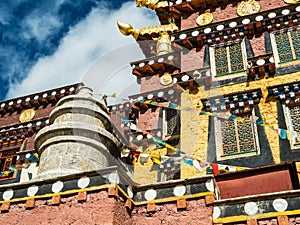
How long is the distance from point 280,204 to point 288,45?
981cm

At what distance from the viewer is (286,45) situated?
14828 mm

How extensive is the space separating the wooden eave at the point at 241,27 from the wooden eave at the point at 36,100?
5.80 meters

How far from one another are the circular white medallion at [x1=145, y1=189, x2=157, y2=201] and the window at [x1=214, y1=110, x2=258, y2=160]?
5770 millimetres

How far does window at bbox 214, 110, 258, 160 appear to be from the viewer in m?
12.4

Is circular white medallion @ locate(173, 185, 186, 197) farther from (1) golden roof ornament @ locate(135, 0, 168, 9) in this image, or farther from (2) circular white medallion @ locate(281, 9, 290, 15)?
(1) golden roof ornament @ locate(135, 0, 168, 9)

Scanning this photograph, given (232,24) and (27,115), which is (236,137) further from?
(27,115)

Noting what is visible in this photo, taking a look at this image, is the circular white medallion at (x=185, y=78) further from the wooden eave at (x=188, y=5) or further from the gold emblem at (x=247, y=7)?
the wooden eave at (x=188, y=5)

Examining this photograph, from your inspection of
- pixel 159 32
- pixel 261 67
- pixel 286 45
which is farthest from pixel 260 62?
pixel 159 32

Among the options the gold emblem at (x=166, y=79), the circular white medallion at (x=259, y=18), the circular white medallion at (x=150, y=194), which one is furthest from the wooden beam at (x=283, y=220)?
the circular white medallion at (x=259, y=18)

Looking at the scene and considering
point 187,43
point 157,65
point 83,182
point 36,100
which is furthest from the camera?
point 36,100

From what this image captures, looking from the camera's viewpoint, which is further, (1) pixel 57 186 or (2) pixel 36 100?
(2) pixel 36 100

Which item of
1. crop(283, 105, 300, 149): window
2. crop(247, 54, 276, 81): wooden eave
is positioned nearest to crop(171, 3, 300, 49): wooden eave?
crop(247, 54, 276, 81): wooden eave

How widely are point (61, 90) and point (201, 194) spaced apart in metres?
14.0

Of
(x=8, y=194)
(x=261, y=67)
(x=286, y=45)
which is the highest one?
(x=286, y=45)
